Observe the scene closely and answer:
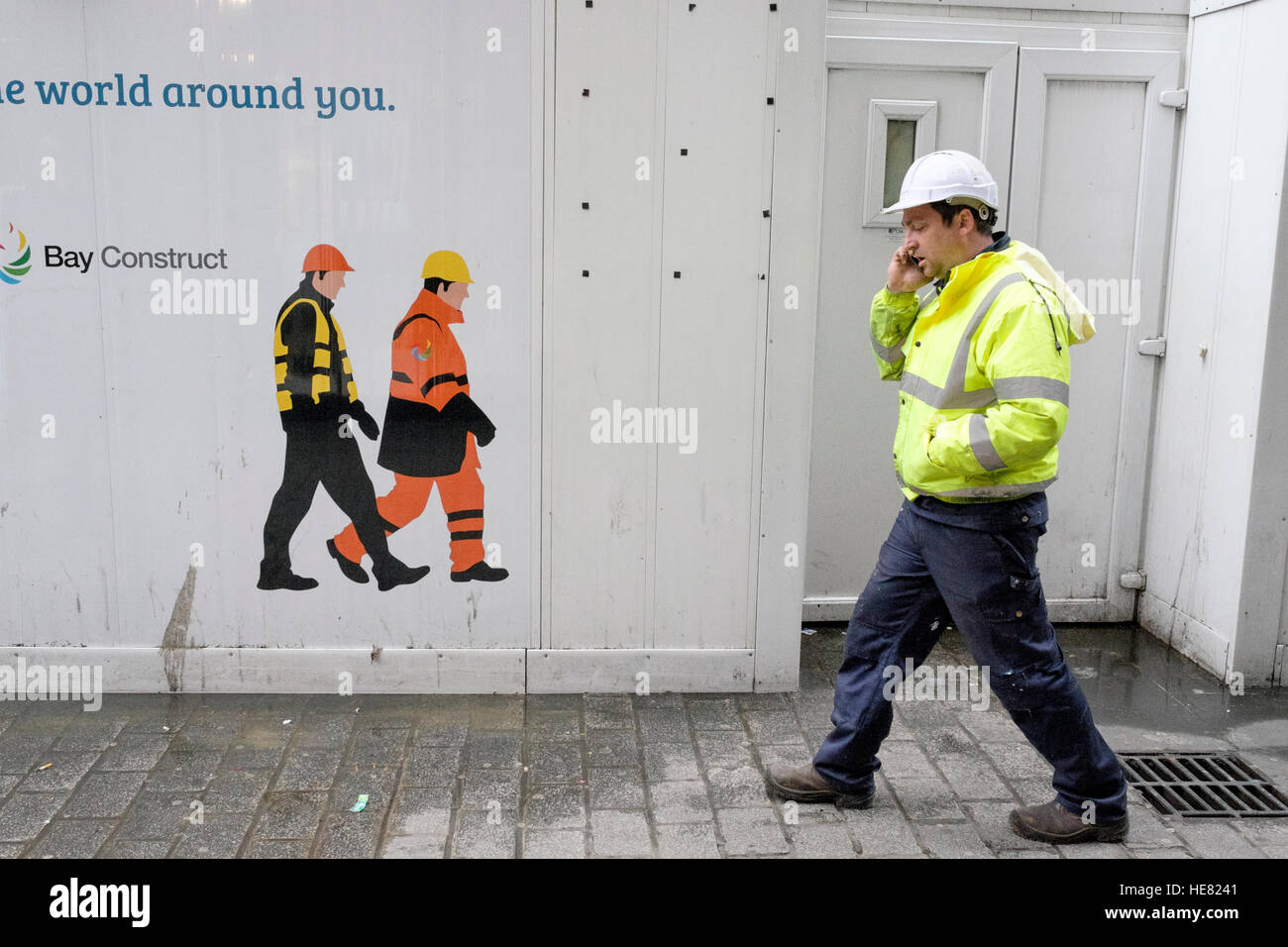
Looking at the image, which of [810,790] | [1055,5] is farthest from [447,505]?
[1055,5]

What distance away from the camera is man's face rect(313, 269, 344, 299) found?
4930 mm

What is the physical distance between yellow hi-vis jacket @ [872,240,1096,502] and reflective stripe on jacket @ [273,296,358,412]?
232cm

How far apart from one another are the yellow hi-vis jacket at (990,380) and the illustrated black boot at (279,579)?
2.61m

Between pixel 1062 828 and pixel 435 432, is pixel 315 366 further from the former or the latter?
pixel 1062 828

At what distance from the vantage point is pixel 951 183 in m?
3.74

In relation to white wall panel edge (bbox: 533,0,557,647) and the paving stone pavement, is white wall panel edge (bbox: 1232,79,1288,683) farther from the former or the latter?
white wall panel edge (bbox: 533,0,557,647)

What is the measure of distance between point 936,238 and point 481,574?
244 cm

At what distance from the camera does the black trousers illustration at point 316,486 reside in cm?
505

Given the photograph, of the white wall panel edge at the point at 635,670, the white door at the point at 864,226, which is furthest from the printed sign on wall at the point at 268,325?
the white door at the point at 864,226

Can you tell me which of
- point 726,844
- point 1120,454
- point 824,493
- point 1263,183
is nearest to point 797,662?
point 824,493

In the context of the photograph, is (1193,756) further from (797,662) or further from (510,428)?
(510,428)

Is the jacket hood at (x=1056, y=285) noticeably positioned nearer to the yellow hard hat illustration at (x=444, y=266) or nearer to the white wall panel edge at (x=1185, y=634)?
the yellow hard hat illustration at (x=444, y=266)

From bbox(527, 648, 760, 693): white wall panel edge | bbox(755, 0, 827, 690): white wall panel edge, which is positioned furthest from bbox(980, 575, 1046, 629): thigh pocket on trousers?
bbox(527, 648, 760, 693): white wall panel edge

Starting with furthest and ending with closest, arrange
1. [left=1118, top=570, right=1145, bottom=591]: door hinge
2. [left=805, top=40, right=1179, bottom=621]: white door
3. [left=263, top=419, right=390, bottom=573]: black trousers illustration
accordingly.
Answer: [left=1118, top=570, right=1145, bottom=591]: door hinge < [left=805, top=40, right=1179, bottom=621]: white door < [left=263, top=419, right=390, bottom=573]: black trousers illustration
